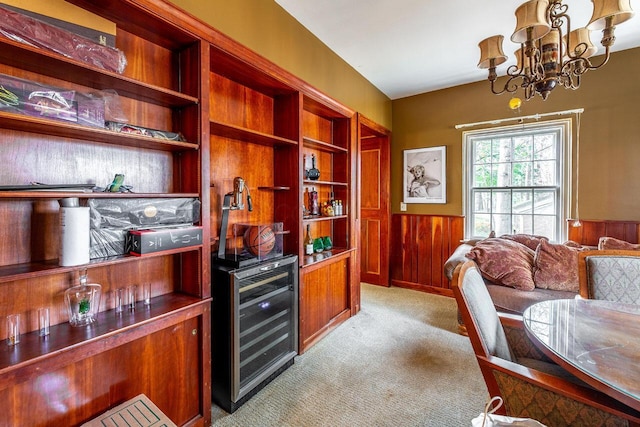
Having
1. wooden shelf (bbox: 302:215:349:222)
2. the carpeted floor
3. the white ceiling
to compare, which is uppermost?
the white ceiling

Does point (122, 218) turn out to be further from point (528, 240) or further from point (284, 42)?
point (528, 240)

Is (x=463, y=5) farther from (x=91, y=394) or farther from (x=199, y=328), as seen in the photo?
(x=91, y=394)

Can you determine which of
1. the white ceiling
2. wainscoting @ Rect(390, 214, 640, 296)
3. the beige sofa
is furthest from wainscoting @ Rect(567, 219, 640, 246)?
the white ceiling

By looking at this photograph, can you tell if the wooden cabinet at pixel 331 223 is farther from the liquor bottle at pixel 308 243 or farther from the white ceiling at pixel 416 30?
the white ceiling at pixel 416 30

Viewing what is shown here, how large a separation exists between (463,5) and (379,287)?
11.5 feet

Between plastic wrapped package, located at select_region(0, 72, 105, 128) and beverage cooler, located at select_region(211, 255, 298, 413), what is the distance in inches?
41.1

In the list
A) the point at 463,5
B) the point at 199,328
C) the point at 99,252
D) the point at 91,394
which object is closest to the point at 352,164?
the point at 463,5

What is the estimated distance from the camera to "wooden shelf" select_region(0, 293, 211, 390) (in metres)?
1.08

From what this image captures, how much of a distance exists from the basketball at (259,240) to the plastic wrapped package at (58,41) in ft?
3.86

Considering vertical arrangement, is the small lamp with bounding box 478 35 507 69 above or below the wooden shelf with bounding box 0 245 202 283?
above

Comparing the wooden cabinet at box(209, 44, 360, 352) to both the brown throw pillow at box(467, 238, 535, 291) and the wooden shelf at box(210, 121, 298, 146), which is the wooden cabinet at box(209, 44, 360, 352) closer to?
the wooden shelf at box(210, 121, 298, 146)

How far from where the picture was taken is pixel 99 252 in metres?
1.32

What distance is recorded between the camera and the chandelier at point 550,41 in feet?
5.25

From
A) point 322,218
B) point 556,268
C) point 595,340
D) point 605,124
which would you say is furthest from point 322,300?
point 605,124
